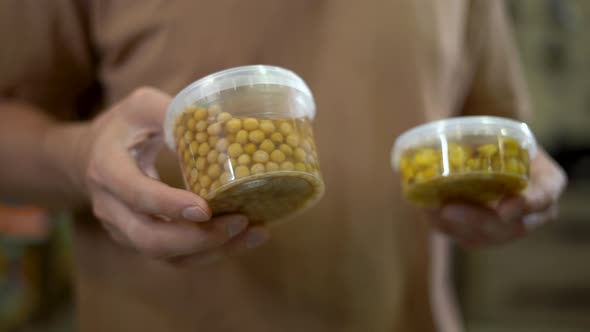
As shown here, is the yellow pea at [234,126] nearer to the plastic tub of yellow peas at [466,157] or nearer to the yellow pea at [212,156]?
the yellow pea at [212,156]

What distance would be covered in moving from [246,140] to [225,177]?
0.11ft

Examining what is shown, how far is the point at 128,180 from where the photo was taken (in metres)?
0.44

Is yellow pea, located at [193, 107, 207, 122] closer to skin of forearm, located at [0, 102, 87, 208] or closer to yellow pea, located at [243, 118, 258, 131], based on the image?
yellow pea, located at [243, 118, 258, 131]

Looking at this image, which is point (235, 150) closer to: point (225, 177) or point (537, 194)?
point (225, 177)

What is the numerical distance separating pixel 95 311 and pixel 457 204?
1.49 feet

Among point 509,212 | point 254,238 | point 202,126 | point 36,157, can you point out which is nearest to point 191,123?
point 202,126

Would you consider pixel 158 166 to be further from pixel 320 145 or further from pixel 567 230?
pixel 567 230

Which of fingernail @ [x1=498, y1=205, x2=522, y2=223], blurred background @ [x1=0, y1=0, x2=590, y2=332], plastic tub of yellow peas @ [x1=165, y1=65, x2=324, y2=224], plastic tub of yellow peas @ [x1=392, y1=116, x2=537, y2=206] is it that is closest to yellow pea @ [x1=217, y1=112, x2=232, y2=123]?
plastic tub of yellow peas @ [x1=165, y1=65, x2=324, y2=224]

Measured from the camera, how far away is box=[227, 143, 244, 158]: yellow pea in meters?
0.43

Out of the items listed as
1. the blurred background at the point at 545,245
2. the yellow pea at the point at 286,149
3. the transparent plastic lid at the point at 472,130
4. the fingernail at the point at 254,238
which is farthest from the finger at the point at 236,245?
the blurred background at the point at 545,245

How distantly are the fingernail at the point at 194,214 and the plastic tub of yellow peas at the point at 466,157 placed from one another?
25 cm

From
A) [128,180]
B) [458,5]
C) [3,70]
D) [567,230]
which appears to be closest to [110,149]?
[128,180]

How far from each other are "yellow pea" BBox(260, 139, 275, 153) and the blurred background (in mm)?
1246

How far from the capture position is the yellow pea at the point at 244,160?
0.43m
